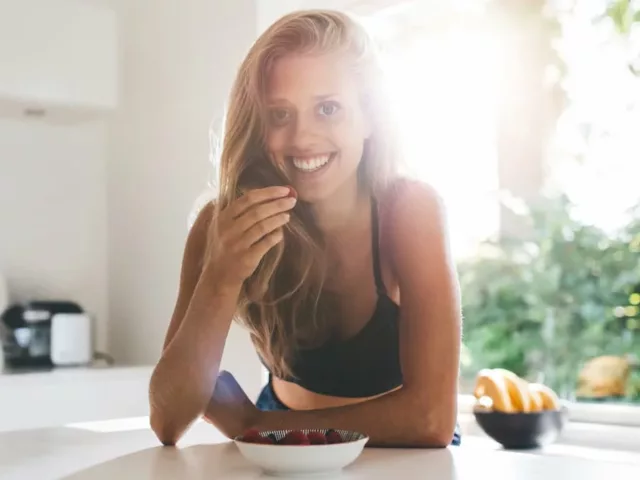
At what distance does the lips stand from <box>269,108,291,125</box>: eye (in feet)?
0.21

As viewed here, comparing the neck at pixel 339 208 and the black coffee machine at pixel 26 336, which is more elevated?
the neck at pixel 339 208

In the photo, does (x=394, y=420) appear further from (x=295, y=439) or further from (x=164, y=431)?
(x=164, y=431)

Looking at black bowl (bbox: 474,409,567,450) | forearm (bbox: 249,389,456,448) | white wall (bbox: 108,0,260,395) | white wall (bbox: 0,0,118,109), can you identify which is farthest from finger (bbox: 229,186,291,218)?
white wall (bbox: 0,0,118,109)

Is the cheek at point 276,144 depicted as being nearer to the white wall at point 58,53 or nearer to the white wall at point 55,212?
the white wall at point 58,53

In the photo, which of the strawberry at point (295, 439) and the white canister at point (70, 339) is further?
the white canister at point (70, 339)

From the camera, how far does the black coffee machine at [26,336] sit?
2.56 meters

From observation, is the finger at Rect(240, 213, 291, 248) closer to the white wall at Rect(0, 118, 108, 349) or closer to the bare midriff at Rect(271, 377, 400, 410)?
the bare midriff at Rect(271, 377, 400, 410)

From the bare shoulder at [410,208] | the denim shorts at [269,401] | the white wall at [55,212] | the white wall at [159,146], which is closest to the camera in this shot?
the bare shoulder at [410,208]

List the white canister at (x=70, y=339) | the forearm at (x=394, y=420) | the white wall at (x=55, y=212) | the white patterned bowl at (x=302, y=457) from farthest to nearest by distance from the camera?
1. the white wall at (x=55, y=212)
2. the white canister at (x=70, y=339)
3. the forearm at (x=394, y=420)
4. the white patterned bowl at (x=302, y=457)

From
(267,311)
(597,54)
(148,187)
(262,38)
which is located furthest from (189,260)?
(148,187)

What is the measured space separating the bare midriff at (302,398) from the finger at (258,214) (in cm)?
32

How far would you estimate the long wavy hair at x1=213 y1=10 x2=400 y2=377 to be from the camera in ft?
4.29

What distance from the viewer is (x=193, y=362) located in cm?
123

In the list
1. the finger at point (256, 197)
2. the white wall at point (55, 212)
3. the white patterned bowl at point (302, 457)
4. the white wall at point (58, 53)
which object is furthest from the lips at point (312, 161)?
the white wall at point (55, 212)
